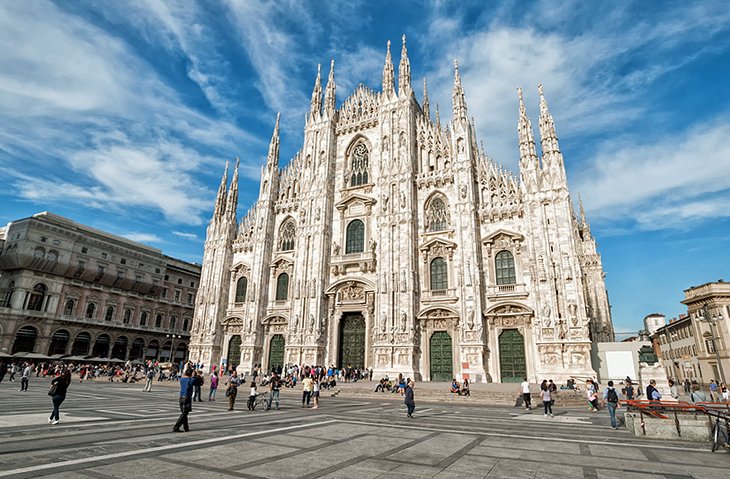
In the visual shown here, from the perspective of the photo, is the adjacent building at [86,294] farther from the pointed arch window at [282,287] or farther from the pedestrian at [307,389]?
the pedestrian at [307,389]

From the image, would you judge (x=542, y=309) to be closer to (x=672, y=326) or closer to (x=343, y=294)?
(x=343, y=294)

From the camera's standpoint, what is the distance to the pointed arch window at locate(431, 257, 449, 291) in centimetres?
2900

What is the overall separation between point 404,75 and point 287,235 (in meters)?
18.2

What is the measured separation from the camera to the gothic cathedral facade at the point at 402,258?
83.9 feet

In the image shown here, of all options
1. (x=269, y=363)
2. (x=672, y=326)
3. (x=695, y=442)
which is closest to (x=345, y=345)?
(x=269, y=363)

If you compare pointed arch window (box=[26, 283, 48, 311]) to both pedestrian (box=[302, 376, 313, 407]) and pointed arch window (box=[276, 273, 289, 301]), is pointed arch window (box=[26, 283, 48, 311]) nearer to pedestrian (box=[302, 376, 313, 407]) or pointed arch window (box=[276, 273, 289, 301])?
pointed arch window (box=[276, 273, 289, 301])

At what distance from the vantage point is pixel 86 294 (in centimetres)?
4703

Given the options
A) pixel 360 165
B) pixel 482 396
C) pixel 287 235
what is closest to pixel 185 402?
pixel 482 396

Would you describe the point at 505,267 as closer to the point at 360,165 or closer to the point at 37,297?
the point at 360,165

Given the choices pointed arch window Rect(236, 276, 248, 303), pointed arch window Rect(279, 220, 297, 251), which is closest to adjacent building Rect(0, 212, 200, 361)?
pointed arch window Rect(236, 276, 248, 303)

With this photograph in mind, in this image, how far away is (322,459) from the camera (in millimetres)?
6727

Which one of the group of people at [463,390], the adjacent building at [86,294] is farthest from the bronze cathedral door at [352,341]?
the adjacent building at [86,294]

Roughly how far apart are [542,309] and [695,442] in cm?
1528

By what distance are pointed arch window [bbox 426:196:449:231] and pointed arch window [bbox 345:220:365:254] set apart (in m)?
5.85
